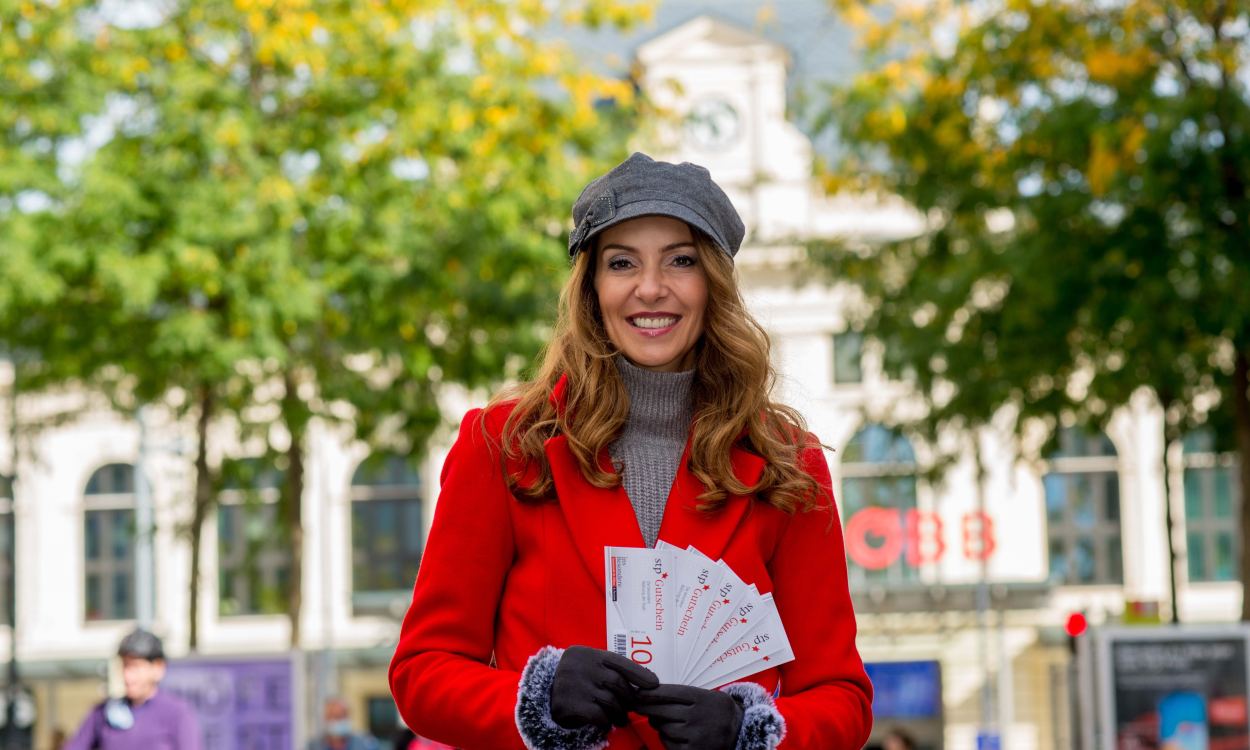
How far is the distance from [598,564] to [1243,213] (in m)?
13.3

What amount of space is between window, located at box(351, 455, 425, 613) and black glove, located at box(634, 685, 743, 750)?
136ft

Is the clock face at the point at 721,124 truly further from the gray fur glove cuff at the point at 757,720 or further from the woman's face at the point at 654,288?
the gray fur glove cuff at the point at 757,720

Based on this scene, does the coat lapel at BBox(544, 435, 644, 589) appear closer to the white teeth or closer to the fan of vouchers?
the fan of vouchers

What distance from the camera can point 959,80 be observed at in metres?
17.7

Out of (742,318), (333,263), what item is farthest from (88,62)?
(742,318)

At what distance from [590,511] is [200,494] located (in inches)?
722

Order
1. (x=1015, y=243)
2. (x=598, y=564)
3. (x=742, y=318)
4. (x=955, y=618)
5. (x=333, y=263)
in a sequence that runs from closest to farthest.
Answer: (x=598, y=564) → (x=742, y=318) → (x=1015, y=243) → (x=333, y=263) → (x=955, y=618)

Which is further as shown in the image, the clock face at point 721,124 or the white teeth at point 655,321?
the clock face at point 721,124

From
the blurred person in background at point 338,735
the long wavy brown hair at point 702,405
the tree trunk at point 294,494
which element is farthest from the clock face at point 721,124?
the long wavy brown hair at point 702,405

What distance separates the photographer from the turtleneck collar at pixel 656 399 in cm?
308

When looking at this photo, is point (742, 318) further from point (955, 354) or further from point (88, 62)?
point (88, 62)

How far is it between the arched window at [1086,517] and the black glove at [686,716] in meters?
41.4

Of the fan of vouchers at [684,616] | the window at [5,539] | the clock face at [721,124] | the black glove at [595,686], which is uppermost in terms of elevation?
the clock face at [721,124]

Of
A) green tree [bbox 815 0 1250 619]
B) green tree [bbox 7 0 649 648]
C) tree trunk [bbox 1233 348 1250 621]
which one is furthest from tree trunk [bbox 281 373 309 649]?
tree trunk [bbox 1233 348 1250 621]
